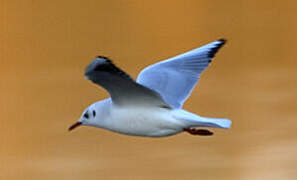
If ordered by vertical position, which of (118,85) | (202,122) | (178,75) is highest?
(178,75)

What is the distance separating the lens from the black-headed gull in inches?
185

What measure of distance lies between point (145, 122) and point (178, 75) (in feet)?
1.68

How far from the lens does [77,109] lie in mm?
8008

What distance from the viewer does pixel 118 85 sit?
477cm

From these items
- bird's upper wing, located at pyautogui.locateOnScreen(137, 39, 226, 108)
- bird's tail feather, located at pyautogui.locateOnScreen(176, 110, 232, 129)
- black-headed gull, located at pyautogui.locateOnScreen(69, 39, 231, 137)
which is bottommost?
bird's tail feather, located at pyautogui.locateOnScreen(176, 110, 232, 129)

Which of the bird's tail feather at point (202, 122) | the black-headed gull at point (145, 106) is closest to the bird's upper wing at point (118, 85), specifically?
the black-headed gull at point (145, 106)

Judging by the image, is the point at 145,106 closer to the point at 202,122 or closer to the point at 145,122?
the point at 145,122

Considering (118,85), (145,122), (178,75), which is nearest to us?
(118,85)

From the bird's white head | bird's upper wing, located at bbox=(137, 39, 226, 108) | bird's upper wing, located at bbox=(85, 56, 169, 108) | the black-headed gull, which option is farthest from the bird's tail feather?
the bird's white head

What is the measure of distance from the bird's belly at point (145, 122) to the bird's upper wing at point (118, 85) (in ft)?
0.14

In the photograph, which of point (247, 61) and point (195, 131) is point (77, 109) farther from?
point (195, 131)

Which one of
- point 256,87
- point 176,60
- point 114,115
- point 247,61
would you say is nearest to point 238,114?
point 256,87

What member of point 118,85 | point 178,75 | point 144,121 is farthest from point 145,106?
point 178,75

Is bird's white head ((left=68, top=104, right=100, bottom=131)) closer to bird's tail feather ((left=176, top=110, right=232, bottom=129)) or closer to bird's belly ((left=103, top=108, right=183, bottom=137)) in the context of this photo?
bird's belly ((left=103, top=108, right=183, bottom=137))
